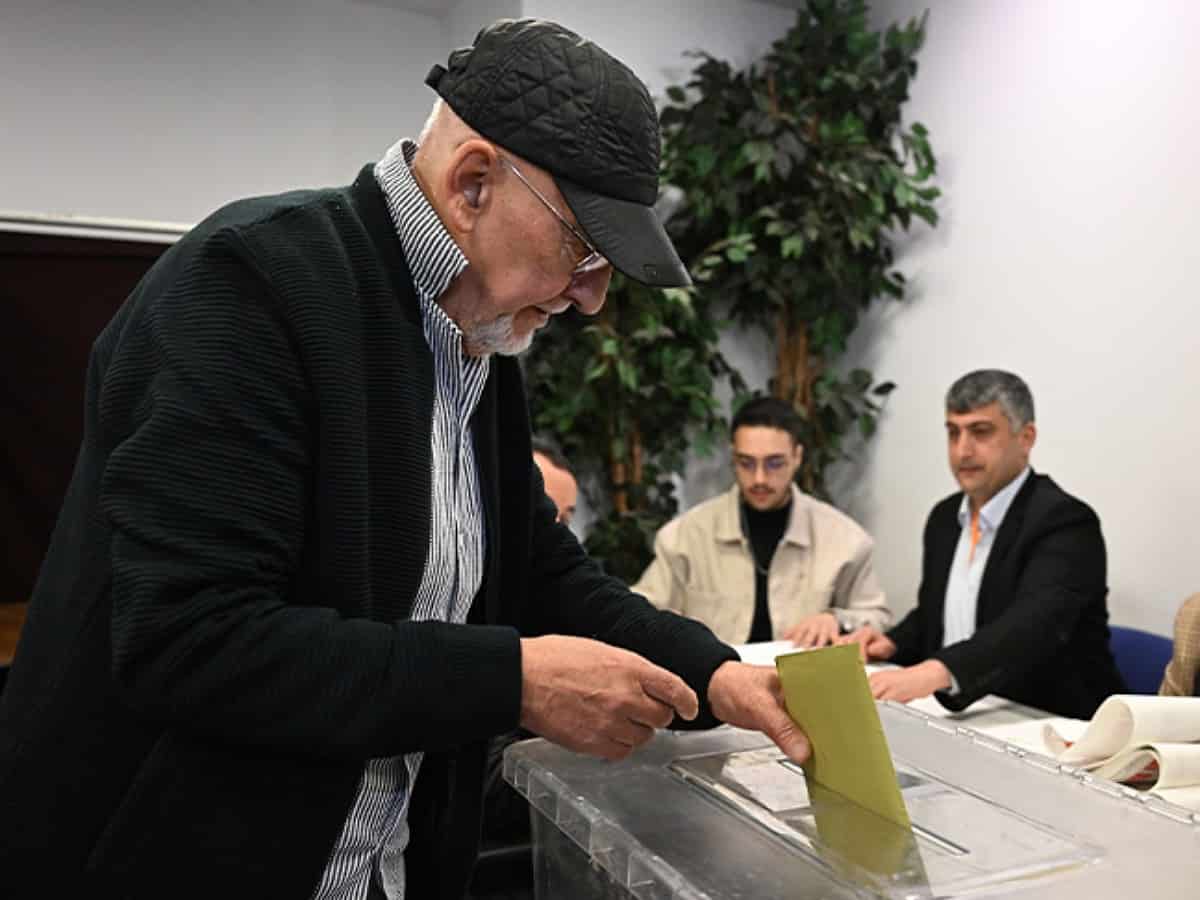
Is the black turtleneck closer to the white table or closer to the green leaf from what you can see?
the green leaf

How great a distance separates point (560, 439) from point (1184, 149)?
6.83 ft

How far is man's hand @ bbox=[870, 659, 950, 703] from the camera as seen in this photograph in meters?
2.12

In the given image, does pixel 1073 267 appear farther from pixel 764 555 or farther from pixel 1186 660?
pixel 1186 660

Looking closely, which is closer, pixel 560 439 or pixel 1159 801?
pixel 1159 801

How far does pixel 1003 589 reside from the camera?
8.77 feet

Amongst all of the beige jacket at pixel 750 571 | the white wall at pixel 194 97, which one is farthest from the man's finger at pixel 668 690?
the white wall at pixel 194 97

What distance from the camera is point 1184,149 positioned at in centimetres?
300

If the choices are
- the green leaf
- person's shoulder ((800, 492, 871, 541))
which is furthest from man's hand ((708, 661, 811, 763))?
the green leaf

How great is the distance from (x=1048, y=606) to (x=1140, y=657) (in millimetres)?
495

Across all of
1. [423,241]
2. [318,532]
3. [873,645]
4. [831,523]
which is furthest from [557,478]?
[318,532]

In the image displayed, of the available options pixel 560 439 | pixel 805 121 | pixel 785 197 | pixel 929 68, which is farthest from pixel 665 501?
pixel 929 68

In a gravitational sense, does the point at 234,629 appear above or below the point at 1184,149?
below

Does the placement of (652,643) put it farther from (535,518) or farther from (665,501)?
(665,501)

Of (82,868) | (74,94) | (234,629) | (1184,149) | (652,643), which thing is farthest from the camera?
(74,94)
